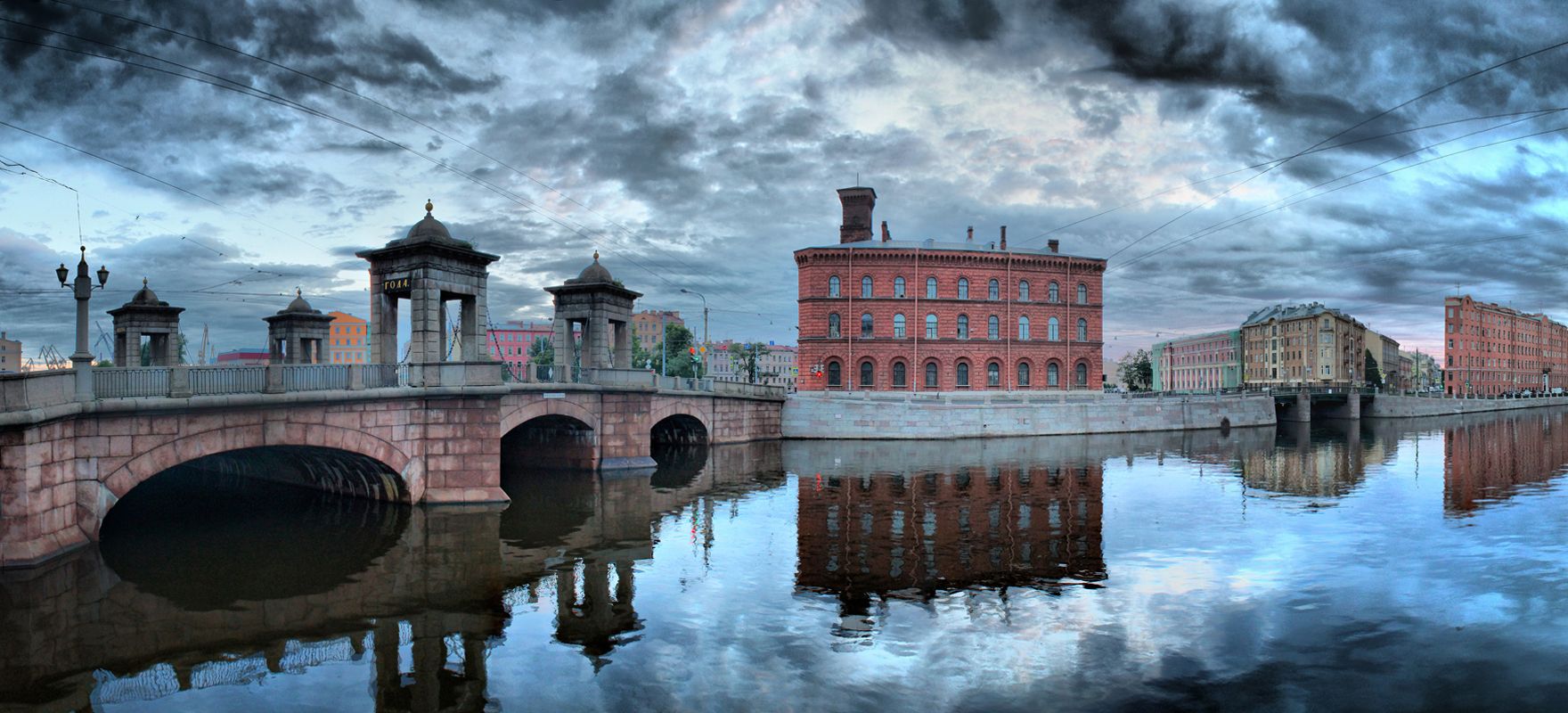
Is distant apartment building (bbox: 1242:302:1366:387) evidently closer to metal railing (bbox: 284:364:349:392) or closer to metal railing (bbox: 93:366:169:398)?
metal railing (bbox: 284:364:349:392)

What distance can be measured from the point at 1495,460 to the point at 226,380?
56342mm

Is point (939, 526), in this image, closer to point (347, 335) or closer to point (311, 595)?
point (311, 595)

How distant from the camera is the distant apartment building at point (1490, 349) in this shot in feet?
430

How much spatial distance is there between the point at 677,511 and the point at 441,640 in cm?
1338

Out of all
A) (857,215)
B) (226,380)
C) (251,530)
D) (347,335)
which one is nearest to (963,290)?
(857,215)

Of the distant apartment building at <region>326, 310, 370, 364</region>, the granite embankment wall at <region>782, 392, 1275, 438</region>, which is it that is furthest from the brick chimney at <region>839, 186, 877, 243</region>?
the distant apartment building at <region>326, 310, 370, 364</region>

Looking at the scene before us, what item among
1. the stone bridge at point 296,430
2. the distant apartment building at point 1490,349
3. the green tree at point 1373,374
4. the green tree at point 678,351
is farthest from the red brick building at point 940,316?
the distant apartment building at point 1490,349

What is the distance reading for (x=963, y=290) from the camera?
63938mm

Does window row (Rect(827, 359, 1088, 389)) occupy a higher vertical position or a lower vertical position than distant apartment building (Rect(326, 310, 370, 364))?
lower

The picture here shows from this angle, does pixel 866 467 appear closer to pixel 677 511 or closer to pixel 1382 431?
pixel 677 511

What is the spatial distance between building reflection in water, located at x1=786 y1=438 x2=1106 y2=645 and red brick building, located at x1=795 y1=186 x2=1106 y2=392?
1927cm

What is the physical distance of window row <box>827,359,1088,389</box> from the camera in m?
62.4

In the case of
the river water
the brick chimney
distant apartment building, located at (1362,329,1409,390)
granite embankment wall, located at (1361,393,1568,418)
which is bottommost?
the river water

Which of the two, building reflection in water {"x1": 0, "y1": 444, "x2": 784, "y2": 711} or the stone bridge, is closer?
building reflection in water {"x1": 0, "y1": 444, "x2": 784, "y2": 711}
